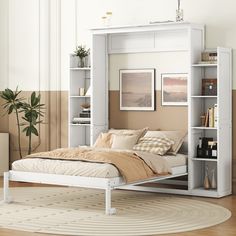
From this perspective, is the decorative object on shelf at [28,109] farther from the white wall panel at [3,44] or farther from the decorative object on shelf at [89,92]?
the decorative object on shelf at [89,92]


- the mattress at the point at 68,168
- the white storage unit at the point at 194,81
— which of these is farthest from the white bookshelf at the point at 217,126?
the mattress at the point at 68,168

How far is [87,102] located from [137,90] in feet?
2.88

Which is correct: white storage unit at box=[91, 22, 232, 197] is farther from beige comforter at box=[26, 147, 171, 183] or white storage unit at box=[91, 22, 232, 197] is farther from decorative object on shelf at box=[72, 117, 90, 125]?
beige comforter at box=[26, 147, 171, 183]

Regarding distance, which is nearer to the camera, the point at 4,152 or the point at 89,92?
the point at 89,92

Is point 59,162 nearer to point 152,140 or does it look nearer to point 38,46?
point 152,140

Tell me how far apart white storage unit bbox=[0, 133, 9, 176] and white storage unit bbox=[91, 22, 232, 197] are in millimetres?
1944

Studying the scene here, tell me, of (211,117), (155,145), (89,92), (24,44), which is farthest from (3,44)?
(211,117)

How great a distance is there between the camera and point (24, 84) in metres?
10.5

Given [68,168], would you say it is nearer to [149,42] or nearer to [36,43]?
[149,42]

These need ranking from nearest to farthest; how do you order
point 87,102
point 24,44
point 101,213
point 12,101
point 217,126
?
point 101,213 < point 217,126 < point 87,102 < point 12,101 < point 24,44

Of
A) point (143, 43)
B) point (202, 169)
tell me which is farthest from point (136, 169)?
point (143, 43)

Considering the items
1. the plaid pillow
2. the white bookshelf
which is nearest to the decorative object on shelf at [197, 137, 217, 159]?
the white bookshelf

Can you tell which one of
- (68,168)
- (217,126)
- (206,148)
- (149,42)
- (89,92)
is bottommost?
(68,168)

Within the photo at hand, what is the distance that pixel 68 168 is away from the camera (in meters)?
7.47
